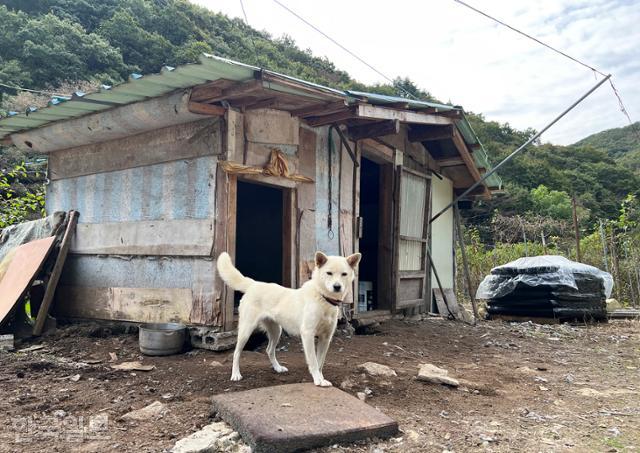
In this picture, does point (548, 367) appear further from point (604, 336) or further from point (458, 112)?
point (458, 112)

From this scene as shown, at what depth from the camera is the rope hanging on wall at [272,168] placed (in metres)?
4.86

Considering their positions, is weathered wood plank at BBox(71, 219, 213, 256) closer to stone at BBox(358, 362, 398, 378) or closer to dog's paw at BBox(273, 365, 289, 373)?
dog's paw at BBox(273, 365, 289, 373)

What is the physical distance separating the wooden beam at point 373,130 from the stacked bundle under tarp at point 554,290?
4.74m

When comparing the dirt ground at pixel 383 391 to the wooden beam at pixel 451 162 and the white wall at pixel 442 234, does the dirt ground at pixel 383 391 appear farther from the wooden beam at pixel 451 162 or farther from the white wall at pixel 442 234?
the wooden beam at pixel 451 162

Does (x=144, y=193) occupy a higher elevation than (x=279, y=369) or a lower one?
higher

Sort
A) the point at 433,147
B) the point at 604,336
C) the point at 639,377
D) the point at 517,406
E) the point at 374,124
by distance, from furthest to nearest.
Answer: the point at 433,147 < the point at 604,336 < the point at 374,124 < the point at 639,377 < the point at 517,406

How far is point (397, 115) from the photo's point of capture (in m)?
5.98

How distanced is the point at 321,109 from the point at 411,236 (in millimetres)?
3591

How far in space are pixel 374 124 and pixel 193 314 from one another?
355 cm

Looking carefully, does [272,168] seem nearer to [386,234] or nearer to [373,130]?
[373,130]

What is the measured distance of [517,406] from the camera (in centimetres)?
356

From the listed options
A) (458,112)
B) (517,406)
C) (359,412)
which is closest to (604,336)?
(458,112)

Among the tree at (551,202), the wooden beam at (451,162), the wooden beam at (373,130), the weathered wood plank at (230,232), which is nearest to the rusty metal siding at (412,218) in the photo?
the wooden beam at (451,162)

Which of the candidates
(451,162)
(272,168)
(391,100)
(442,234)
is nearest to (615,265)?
(442,234)
